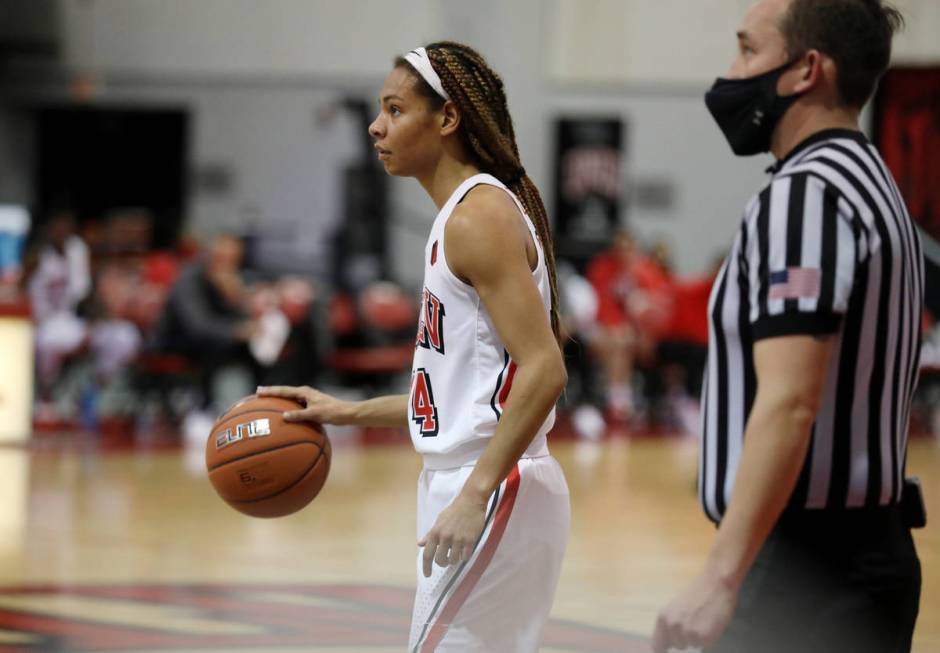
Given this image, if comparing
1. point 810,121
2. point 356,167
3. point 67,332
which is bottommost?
point 67,332

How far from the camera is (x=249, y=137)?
1903 centimetres

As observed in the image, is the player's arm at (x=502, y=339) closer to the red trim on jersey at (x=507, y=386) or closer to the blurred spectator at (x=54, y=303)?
the red trim on jersey at (x=507, y=386)

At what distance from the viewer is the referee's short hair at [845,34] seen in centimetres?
201

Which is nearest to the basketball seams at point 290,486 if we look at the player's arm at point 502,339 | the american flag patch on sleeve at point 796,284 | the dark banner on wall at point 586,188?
Result: the player's arm at point 502,339

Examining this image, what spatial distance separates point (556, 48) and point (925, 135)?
4.43 metres

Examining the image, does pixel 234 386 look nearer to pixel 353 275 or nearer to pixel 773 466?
pixel 353 275

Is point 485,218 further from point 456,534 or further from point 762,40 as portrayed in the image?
point 762,40

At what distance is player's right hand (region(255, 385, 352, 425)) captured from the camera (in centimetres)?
306

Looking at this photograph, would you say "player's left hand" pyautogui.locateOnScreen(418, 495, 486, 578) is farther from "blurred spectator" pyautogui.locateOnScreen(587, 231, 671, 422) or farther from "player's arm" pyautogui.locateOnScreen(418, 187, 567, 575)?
"blurred spectator" pyautogui.locateOnScreen(587, 231, 671, 422)

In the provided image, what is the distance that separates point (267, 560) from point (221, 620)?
4.10ft

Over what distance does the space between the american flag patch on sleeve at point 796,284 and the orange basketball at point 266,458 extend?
55.7 inches

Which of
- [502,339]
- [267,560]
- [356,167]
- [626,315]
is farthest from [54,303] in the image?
[502,339]

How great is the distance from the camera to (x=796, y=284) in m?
1.90

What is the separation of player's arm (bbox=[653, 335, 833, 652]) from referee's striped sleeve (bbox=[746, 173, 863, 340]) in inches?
3.1
